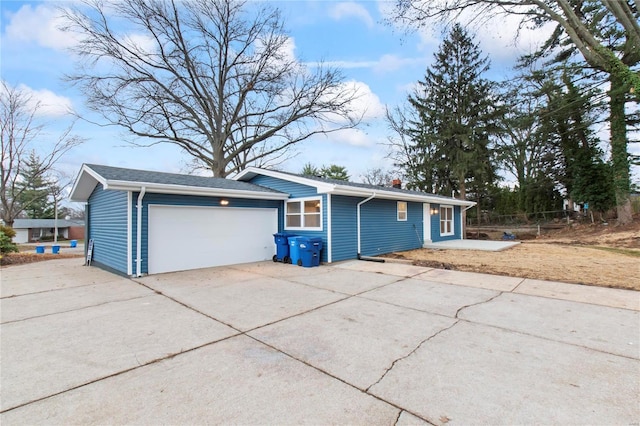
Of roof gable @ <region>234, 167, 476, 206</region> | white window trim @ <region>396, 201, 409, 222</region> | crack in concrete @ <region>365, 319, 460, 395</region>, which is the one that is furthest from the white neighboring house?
crack in concrete @ <region>365, 319, 460, 395</region>

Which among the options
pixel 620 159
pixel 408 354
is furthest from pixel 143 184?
pixel 620 159

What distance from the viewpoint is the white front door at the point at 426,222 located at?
13609 millimetres

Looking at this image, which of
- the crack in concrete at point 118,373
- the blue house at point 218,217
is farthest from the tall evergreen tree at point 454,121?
the crack in concrete at point 118,373

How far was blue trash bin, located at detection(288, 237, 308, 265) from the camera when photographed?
8575 mm

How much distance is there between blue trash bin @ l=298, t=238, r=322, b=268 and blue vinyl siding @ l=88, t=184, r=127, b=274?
14.7 ft

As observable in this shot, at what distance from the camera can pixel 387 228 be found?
11.2m

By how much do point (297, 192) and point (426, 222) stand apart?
7184 mm

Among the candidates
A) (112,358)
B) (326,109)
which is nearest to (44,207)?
(326,109)

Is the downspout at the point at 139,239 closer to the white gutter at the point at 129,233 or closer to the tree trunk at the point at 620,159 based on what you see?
the white gutter at the point at 129,233

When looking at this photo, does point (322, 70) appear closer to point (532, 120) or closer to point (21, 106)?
point (532, 120)

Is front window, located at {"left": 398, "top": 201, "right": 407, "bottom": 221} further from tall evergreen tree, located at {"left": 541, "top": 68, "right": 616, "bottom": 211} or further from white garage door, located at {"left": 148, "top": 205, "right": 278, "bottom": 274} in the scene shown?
tall evergreen tree, located at {"left": 541, "top": 68, "right": 616, "bottom": 211}

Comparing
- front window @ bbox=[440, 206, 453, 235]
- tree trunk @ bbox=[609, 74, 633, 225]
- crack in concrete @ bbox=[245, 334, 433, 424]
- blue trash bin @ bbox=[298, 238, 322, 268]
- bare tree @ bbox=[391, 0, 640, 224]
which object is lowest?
crack in concrete @ bbox=[245, 334, 433, 424]

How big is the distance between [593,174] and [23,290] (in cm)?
2746

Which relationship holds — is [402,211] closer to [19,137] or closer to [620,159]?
Result: [620,159]
